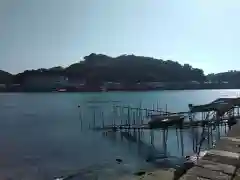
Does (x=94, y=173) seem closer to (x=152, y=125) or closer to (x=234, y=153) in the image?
(x=152, y=125)

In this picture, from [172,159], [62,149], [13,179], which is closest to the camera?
[13,179]

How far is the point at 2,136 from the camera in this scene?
5369cm

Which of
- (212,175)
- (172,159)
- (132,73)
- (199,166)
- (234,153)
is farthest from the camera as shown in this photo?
(132,73)

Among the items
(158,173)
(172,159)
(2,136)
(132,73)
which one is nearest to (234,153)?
(158,173)

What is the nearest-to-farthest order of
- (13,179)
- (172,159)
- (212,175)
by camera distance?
(212,175) → (13,179) → (172,159)

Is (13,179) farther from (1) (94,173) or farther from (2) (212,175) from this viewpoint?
(2) (212,175)

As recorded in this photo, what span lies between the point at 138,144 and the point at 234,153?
34.9 metres

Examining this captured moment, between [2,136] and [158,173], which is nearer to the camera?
[158,173]

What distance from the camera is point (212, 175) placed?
175 inches

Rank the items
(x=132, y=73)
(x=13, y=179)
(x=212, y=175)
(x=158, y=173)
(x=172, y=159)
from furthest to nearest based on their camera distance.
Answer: (x=132, y=73) < (x=172, y=159) < (x=13, y=179) < (x=158, y=173) < (x=212, y=175)

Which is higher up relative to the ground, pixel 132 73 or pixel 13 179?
pixel 132 73

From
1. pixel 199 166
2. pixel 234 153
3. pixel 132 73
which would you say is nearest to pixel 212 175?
pixel 199 166

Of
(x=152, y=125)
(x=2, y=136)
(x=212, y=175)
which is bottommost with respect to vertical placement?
(x=2, y=136)

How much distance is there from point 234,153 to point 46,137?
47951 millimetres
